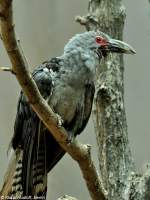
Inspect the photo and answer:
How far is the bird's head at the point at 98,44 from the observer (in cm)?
340

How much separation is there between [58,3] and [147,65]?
116 cm

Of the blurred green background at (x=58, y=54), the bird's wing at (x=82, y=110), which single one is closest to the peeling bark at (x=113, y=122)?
the bird's wing at (x=82, y=110)

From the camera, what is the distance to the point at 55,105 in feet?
10.4

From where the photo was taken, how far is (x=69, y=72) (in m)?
3.23

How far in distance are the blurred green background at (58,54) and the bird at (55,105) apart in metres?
2.06

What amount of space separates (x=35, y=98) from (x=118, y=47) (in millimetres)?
1144

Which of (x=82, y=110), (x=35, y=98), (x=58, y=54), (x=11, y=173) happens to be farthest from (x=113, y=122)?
(x=58, y=54)

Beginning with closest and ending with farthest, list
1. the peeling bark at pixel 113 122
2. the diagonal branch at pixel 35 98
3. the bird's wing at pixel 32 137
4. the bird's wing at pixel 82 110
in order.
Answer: the diagonal branch at pixel 35 98 → the bird's wing at pixel 32 137 → the peeling bark at pixel 113 122 → the bird's wing at pixel 82 110

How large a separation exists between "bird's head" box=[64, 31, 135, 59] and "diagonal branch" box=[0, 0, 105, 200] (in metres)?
0.81

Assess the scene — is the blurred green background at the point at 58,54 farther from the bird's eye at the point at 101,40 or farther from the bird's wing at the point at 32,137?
the bird's wing at the point at 32,137

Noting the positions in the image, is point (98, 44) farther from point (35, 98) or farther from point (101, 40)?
point (35, 98)

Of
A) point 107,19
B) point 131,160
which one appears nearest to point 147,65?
point 107,19

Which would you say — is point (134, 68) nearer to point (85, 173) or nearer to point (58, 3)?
point (58, 3)

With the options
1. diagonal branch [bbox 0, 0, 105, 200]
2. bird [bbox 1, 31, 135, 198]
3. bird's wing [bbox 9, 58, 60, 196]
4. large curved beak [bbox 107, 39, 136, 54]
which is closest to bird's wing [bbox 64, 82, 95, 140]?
bird [bbox 1, 31, 135, 198]
